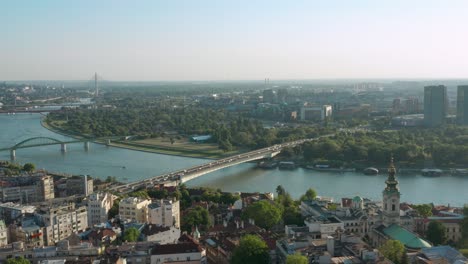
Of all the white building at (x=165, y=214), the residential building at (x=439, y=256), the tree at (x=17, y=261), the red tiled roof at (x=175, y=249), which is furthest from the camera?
the white building at (x=165, y=214)

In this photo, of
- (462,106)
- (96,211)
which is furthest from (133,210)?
(462,106)

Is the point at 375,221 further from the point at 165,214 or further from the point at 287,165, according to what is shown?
the point at 287,165

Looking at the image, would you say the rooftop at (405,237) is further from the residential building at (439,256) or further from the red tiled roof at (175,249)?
the red tiled roof at (175,249)

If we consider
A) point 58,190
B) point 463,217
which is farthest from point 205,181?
point 463,217

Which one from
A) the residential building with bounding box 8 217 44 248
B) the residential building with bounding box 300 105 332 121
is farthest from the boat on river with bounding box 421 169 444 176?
the residential building with bounding box 300 105 332 121

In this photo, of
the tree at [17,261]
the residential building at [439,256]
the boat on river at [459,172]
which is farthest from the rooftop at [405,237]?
the boat on river at [459,172]
